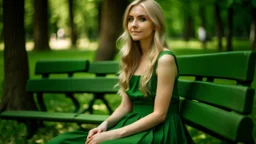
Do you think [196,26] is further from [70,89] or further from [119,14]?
[70,89]

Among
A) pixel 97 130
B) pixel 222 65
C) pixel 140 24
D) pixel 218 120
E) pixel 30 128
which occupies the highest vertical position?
pixel 140 24

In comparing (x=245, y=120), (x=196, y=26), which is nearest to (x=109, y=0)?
(x=245, y=120)

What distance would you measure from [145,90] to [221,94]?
593 mm

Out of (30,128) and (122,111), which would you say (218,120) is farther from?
(30,128)

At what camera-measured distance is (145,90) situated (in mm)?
2998

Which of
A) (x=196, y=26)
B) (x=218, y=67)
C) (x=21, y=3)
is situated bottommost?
(x=196, y=26)

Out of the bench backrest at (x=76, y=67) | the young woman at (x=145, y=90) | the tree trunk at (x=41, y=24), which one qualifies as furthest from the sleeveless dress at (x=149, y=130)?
the tree trunk at (x=41, y=24)

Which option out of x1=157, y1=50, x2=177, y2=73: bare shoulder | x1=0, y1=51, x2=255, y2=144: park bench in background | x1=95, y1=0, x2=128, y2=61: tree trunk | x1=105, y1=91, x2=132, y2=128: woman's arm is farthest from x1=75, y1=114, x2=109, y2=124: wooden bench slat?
x1=95, y1=0, x2=128, y2=61: tree trunk

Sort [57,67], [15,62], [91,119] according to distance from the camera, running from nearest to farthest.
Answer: [91,119], [57,67], [15,62]

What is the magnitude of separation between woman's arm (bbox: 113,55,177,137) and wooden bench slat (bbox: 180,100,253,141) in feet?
1.21

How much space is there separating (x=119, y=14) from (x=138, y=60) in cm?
820

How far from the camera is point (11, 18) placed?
19.1 feet

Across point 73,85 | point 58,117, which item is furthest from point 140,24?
point 73,85

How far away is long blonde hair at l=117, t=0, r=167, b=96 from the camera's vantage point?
2.99 m
